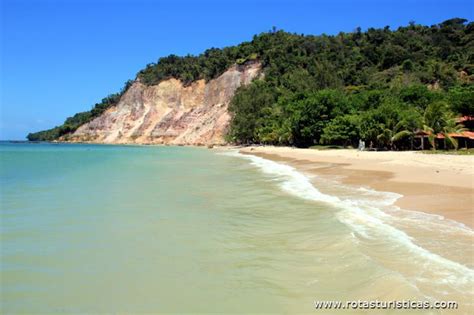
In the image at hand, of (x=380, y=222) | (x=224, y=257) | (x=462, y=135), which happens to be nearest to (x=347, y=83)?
(x=462, y=135)

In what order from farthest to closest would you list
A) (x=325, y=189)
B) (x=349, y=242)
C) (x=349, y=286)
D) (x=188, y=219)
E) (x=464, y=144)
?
(x=464, y=144), (x=325, y=189), (x=188, y=219), (x=349, y=242), (x=349, y=286)

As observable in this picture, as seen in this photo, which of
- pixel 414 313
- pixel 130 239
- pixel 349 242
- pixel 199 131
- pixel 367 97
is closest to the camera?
pixel 414 313

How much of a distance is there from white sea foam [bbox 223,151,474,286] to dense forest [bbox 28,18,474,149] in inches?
1016

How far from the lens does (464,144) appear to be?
129 ft

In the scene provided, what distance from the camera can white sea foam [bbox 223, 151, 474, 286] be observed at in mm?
5750

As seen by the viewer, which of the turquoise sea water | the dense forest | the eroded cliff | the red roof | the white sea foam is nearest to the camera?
the turquoise sea water

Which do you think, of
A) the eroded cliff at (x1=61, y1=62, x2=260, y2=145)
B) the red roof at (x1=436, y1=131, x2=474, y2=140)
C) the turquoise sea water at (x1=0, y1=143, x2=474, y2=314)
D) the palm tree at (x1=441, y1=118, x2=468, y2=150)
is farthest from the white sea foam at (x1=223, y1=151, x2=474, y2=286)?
the eroded cliff at (x1=61, y1=62, x2=260, y2=145)

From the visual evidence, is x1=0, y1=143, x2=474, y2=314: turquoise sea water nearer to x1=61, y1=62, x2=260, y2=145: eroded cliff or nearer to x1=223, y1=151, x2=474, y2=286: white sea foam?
x1=223, y1=151, x2=474, y2=286: white sea foam

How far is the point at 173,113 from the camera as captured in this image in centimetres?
10806

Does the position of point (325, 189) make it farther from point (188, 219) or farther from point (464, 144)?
point (464, 144)

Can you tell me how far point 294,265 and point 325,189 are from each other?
30.4 ft

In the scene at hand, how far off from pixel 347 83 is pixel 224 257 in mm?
85528

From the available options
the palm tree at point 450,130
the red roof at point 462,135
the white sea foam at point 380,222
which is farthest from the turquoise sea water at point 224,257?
the red roof at point 462,135

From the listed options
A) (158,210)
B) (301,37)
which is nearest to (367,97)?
(158,210)
